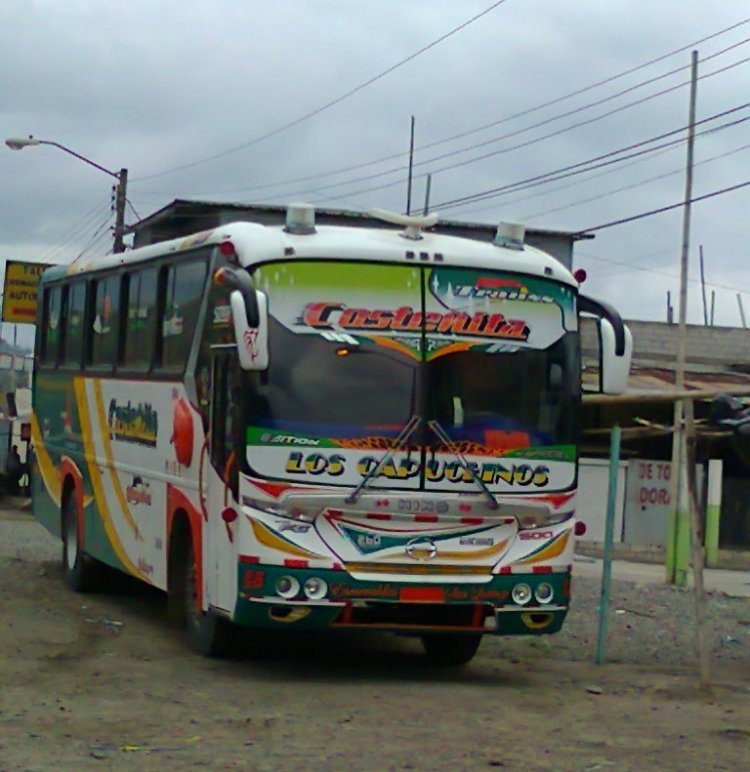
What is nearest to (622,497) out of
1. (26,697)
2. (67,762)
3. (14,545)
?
(14,545)

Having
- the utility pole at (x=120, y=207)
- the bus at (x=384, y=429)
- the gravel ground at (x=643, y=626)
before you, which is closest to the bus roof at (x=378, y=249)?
the bus at (x=384, y=429)

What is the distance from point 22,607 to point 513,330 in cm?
601

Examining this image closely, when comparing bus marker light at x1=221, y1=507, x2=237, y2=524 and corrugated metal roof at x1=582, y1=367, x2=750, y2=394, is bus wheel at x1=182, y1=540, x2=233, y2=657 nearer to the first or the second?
bus marker light at x1=221, y1=507, x2=237, y2=524

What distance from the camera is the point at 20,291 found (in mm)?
40781

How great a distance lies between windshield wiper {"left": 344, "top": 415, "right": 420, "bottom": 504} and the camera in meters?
10.7

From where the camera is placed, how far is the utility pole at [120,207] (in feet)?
117

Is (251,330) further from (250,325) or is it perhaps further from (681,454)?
(681,454)

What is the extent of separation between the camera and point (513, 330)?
11.3 m

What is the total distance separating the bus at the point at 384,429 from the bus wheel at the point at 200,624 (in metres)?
0.03

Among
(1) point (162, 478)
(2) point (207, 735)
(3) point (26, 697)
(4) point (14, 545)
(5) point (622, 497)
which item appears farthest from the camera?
(5) point (622, 497)

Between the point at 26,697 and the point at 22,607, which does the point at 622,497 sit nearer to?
the point at 22,607

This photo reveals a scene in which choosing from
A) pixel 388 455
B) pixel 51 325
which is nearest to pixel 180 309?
pixel 388 455

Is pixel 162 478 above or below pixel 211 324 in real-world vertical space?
below

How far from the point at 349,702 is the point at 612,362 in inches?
123
